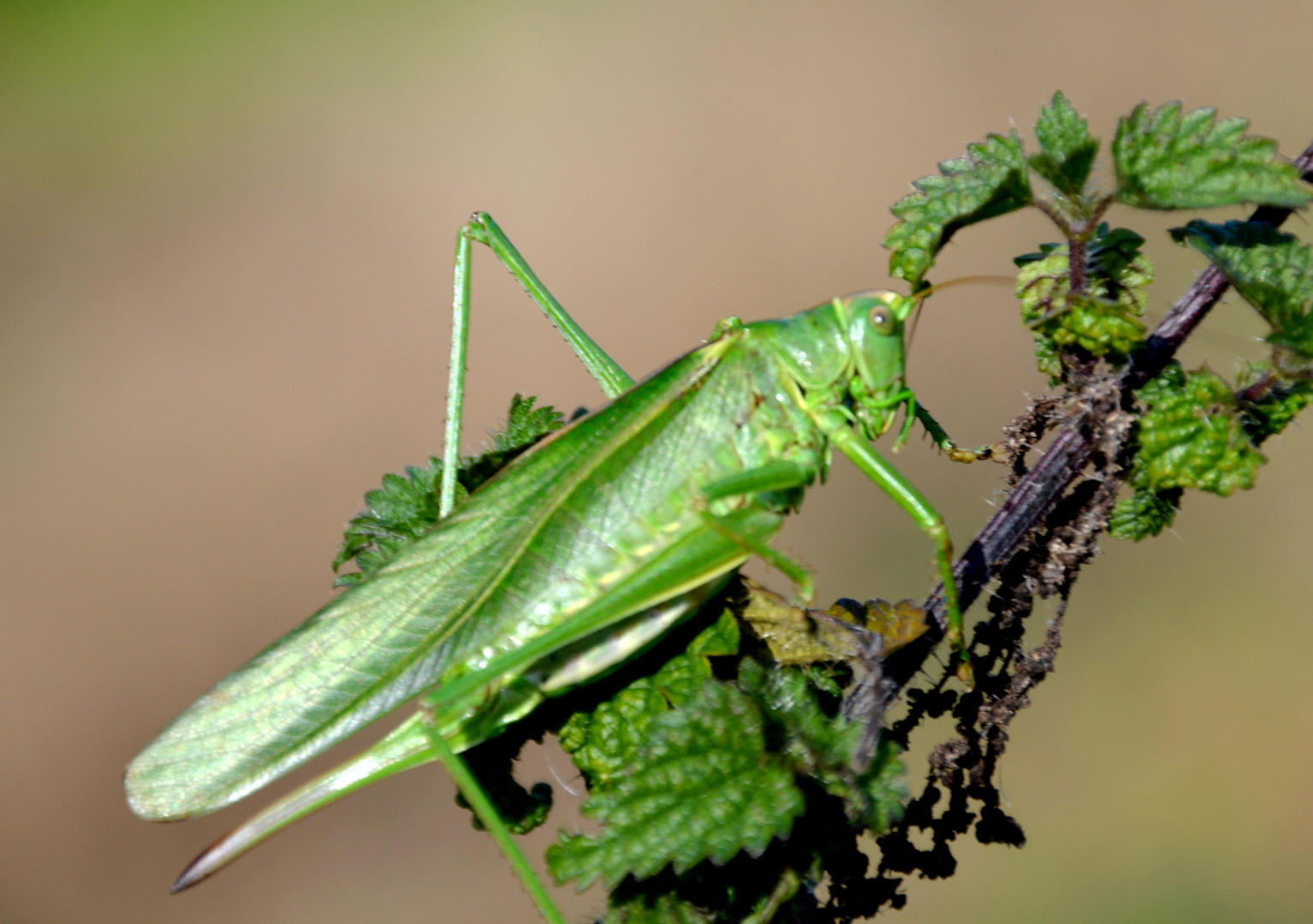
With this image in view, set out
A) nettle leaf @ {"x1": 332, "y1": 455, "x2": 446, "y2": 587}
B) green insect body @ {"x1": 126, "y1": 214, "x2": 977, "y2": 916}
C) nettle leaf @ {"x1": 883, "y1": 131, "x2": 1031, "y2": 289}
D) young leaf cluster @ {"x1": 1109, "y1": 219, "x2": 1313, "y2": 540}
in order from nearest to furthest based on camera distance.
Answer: young leaf cluster @ {"x1": 1109, "y1": 219, "x2": 1313, "y2": 540} → nettle leaf @ {"x1": 883, "y1": 131, "x2": 1031, "y2": 289} → green insect body @ {"x1": 126, "y1": 214, "x2": 977, "y2": 916} → nettle leaf @ {"x1": 332, "y1": 455, "x2": 446, "y2": 587}

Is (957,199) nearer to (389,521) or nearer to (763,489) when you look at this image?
(763,489)

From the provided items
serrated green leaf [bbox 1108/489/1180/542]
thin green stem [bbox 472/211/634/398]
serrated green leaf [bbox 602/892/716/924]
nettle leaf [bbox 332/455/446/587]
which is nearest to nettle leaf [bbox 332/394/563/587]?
nettle leaf [bbox 332/455/446/587]

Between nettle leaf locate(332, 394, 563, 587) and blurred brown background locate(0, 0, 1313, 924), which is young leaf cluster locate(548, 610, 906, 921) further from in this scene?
blurred brown background locate(0, 0, 1313, 924)

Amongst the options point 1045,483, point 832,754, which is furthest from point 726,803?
point 1045,483

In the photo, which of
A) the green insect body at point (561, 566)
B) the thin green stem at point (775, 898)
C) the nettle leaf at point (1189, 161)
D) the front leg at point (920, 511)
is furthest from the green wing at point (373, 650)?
the nettle leaf at point (1189, 161)

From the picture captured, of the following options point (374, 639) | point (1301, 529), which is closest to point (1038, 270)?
point (374, 639)

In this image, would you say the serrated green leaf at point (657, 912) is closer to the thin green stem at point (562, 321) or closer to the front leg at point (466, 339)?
the front leg at point (466, 339)

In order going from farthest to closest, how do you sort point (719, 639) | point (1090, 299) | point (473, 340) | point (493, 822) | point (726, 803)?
point (473, 340) < point (719, 639) < point (493, 822) < point (1090, 299) < point (726, 803)
